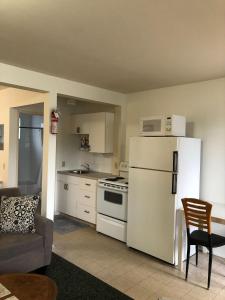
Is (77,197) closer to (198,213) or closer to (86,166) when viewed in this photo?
(86,166)

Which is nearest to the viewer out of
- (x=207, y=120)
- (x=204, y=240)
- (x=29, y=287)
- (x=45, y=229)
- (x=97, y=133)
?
(x=29, y=287)

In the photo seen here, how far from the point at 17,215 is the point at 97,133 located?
92.0 inches

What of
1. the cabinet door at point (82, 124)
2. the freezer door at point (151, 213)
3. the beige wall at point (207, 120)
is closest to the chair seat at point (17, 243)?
the freezer door at point (151, 213)

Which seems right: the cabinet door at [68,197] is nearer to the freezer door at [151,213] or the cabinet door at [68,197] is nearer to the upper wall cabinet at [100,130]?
the upper wall cabinet at [100,130]

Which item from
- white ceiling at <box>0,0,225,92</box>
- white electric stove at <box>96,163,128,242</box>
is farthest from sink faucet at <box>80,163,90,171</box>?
white ceiling at <box>0,0,225,92</box>

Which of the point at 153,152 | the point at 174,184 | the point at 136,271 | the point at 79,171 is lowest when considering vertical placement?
the point at 136,271

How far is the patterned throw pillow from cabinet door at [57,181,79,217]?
175 cm

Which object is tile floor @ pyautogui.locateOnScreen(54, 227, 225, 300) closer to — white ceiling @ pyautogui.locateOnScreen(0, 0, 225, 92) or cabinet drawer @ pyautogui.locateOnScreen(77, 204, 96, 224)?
cabinet drawer @ pyautogui.locateOnScreen(77, 204, 96, 224)

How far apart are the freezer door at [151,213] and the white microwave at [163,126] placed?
0.53 metres

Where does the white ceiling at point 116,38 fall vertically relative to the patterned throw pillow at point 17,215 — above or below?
above

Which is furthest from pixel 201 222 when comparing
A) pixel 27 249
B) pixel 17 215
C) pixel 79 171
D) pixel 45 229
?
pixel 79 171

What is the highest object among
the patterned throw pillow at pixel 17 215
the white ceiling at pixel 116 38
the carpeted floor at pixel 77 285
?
the white ceiling at pixel 116 38

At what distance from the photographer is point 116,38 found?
2.29 m

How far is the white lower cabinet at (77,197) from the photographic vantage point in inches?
172
